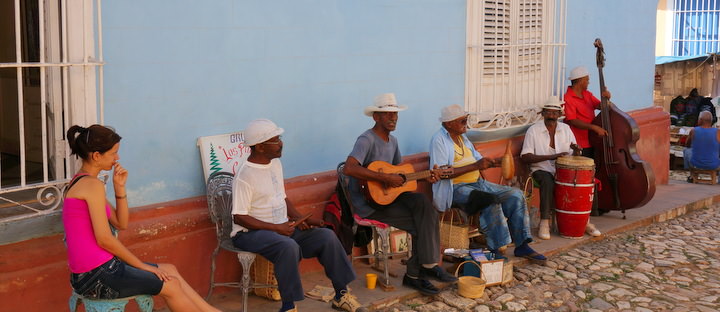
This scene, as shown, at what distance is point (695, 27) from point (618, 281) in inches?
740

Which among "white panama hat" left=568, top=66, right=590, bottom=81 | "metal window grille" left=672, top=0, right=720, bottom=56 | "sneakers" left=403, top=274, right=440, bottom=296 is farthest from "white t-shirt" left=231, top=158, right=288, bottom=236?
"metal window grille" left=672, top=0, right=720, bottom=56

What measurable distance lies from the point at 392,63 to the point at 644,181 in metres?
2.86

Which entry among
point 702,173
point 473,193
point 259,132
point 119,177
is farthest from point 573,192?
point 702,173

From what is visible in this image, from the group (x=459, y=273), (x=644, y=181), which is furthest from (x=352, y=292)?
(x=644, y=181)

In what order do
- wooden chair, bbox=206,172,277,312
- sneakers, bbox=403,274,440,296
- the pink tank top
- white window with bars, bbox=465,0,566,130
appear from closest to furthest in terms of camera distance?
the pink tank top, wooden chair, bbox=206,172,277,312, sneakers, bbox=403,274,440,296, white window with bars, bbox=465,0,566,130

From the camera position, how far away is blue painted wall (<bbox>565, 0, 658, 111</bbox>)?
29.9 feet

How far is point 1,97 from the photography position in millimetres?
7402

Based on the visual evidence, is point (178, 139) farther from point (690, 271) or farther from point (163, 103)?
point (690, 271)

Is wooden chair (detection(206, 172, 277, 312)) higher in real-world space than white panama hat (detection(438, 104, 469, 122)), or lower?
lower

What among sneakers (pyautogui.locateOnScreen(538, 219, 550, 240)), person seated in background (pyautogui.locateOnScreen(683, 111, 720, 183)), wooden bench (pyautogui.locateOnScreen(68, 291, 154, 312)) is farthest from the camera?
person seated in background (pyautogui.locateOnScreen(683, 111, 720, 183))

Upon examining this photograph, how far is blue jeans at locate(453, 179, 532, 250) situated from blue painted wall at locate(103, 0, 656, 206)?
75cm

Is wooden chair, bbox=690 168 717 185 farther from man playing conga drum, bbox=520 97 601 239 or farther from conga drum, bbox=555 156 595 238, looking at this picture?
conga drum, bbox=555 156 595 238

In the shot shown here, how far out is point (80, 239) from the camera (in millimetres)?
4215

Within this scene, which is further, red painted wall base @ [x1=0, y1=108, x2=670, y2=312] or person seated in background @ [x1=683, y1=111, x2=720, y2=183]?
person seated in background @ [x1=683, y1=111, x2=720, y2=183]
